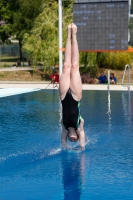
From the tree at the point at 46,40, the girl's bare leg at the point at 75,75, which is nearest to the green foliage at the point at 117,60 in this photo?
the tree at the point at 46,40

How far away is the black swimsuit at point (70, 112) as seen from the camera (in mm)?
9216

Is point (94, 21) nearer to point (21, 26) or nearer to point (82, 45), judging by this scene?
point (82, 45)

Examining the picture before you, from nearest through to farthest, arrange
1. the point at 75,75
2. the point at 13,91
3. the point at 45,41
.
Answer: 1. the point at 75,75
2. the point at 13,91
3. the point at 45,41

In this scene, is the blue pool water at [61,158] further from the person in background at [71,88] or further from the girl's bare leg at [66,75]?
the girl's bare leg at [66,75]

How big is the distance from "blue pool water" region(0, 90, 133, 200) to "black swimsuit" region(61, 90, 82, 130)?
724 mm

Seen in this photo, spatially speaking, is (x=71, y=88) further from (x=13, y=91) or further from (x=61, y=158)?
(x=13, y=91)

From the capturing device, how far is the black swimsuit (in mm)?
9216

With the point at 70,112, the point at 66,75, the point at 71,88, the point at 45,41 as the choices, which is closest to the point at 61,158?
the point at 70,112

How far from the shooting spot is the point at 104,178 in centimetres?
800

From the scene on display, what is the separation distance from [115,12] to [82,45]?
2.18m

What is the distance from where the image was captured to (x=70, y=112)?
30.5ft

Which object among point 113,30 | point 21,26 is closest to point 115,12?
point 113,30

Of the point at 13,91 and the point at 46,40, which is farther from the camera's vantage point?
the point at 46,40

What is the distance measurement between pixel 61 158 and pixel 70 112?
38.3 inches
